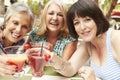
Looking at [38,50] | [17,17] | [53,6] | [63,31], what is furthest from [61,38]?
[38,50]

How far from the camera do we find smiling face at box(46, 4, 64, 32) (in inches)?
73.9

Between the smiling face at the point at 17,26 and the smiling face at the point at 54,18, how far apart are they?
19 centimetres

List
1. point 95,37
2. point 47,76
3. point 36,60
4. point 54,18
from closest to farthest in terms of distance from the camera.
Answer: point 36,60
point 47,76
point 95,37
point 54,18

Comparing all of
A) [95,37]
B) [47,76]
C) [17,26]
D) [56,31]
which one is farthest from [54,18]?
[47,76]

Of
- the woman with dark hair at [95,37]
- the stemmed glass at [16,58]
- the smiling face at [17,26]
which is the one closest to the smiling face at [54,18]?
the smiling face at [17,26]

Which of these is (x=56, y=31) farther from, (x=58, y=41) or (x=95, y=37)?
(x=95, y=37)

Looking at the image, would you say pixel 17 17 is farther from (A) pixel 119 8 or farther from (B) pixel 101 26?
(A) pixel 119 8

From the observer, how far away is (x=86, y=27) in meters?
1.40

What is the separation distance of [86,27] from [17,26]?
561 mm

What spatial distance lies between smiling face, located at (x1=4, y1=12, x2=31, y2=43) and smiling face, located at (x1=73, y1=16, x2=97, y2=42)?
457 mm

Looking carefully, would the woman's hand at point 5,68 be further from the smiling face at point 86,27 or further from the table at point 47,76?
the smiling face at point 86,27

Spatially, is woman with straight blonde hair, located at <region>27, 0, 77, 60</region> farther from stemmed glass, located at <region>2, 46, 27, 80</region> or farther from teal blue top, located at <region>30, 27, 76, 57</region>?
stemmed glass, located at <region>2, 46, 27, 80</region>

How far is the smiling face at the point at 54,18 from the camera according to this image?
188 centimetres

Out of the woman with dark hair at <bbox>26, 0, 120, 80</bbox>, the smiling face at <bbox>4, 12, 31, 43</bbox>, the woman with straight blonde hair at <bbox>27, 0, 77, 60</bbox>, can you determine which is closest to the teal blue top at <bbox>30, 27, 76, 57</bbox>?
the woman with straight blonde hair at <bbox>27, 0, 77, 60</bbox>
